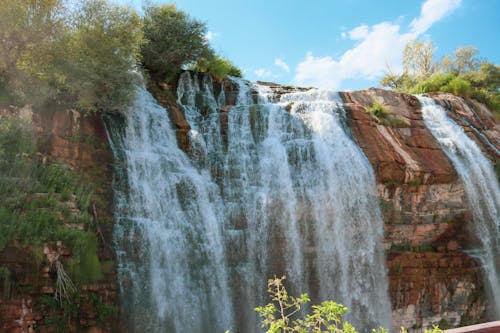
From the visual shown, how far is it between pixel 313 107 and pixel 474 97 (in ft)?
34.3

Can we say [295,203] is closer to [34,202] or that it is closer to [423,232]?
[423,232]

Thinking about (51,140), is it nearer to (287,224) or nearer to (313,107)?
(287,224)

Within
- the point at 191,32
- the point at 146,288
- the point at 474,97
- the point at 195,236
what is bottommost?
the point at 146,288

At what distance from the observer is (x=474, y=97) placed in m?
22.0

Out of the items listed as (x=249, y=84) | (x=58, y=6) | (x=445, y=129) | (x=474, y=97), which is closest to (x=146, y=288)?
(x=58, y=6)

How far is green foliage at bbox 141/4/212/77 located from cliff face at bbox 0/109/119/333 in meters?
5.34

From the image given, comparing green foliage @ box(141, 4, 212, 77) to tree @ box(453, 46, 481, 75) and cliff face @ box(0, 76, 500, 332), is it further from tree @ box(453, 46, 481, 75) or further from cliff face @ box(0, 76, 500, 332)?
tree @ box(453, 46, 481, 75)

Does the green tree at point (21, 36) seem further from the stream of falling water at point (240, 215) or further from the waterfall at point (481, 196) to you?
the waterfall at point (481, 196)

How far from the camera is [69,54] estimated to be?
40.3 ft

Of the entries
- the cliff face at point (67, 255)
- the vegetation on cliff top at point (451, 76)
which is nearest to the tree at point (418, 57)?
the vegetation on cliff top at point (451, 76)

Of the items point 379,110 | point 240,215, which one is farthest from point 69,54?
point 379,110

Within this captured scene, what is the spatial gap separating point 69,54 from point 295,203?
25.8 feet

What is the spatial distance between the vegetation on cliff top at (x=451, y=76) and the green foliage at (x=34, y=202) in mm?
18861

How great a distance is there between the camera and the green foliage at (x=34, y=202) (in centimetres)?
918
